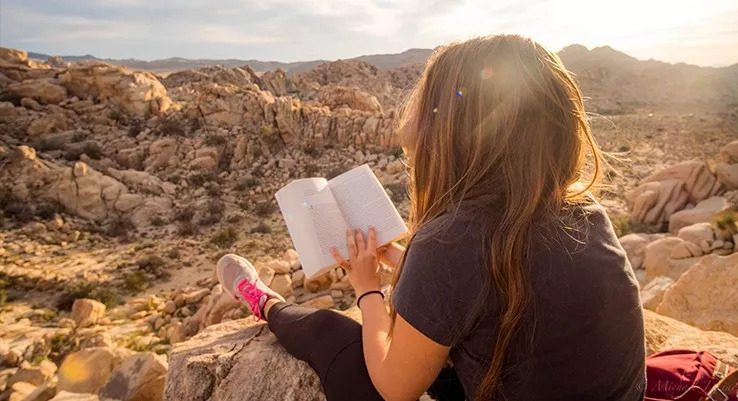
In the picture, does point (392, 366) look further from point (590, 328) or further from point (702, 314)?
point (702, 314)

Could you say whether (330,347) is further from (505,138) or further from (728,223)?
(728,223)

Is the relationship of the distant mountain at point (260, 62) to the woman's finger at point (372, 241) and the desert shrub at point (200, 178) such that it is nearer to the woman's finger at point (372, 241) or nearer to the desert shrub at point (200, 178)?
the desert shrub at point (200, 178)

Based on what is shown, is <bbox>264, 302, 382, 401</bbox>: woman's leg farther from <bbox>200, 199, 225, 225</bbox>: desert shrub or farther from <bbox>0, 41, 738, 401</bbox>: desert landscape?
<bbox>200, 199, 225, 225</bbox>: desert shrub

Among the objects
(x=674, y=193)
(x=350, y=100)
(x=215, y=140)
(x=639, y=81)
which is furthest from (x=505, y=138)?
(x=639, y=81)

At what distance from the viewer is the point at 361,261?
1.67 metres

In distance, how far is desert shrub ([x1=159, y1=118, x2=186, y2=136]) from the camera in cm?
1405

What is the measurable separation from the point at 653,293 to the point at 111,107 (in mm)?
17207

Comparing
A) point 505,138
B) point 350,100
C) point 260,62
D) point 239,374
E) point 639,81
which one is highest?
point 260,62

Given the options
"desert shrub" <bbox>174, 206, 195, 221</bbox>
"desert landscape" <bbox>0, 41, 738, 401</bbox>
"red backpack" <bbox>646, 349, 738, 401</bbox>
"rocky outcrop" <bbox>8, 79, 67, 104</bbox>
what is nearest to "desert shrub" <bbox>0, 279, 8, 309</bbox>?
"desert landscape" <bbox>0, 41, 738, 401</bbox>

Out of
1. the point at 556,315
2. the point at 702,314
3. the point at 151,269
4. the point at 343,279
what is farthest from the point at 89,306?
the point at 702,314

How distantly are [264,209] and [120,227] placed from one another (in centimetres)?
324

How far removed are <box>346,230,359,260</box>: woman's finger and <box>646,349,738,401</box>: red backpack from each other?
46.0 inches

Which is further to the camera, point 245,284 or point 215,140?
point 215,140

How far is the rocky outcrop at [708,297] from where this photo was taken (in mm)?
3121
